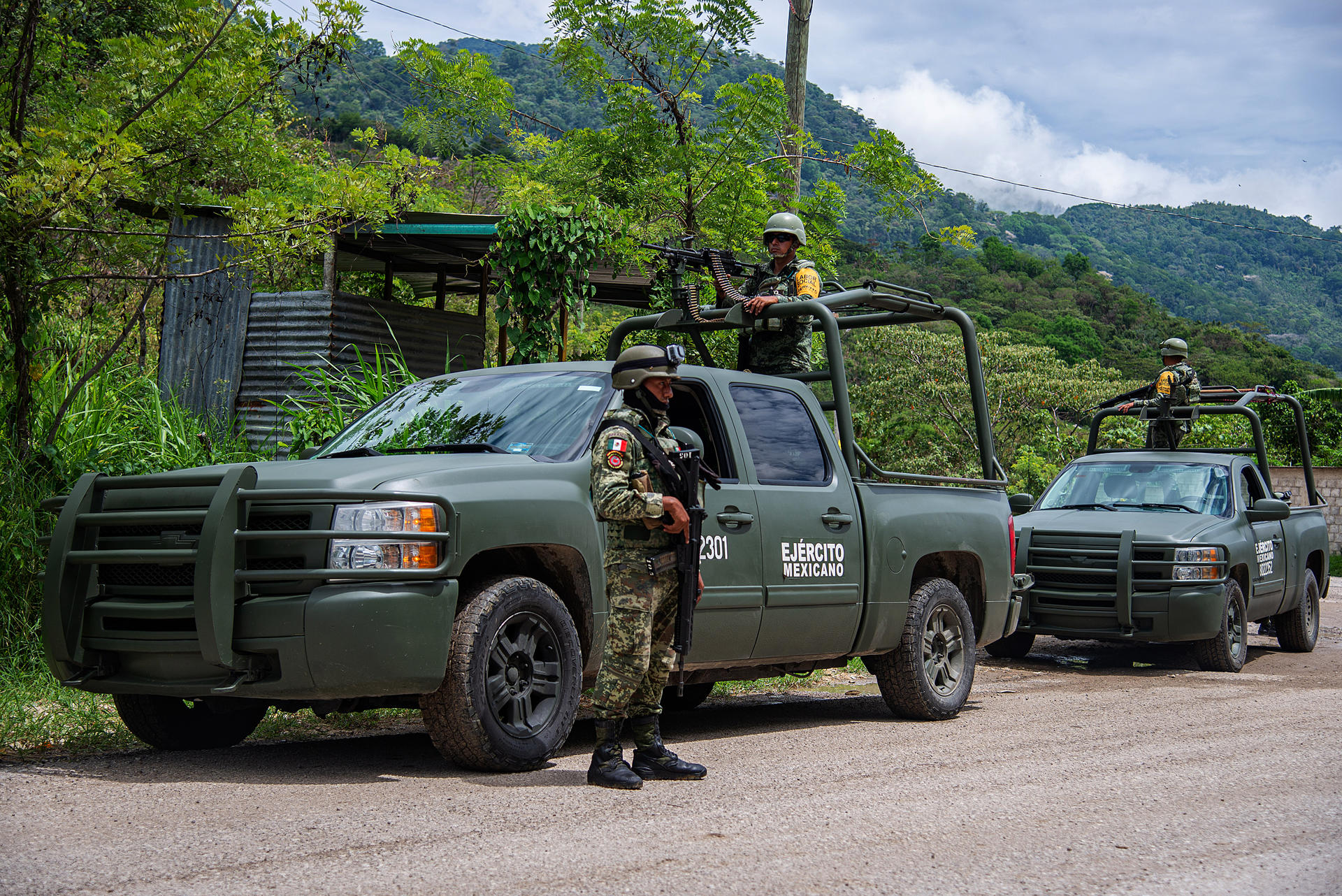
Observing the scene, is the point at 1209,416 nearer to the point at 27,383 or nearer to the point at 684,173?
the point at 684,173

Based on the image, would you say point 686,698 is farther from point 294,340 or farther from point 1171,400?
point 294,340

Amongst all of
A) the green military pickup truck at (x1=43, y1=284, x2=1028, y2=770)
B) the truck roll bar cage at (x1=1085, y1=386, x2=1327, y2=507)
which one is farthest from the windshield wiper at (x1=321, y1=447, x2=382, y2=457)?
the truck roll bar cage at (x1=1085, y1=386, x2=1327, y2=507)

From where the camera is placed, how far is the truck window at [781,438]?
693 centimetres

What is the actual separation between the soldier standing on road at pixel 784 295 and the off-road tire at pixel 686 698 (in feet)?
7.02

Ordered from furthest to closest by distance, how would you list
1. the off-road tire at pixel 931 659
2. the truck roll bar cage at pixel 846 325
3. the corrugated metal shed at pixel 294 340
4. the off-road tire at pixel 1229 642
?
the corrugated metal shed at pixel 294 340 → the off-road tire at pixel 1229 642 → the off-road tire at pixel 931 659 → the truck roll bar cage at pixel 846 325

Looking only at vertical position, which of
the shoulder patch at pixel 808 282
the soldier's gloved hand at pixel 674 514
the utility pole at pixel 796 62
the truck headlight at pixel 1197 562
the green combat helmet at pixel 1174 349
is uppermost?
the utility pole at pixel 796 62

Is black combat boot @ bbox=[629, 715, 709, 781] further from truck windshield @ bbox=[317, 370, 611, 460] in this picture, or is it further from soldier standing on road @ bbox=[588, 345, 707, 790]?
truck windshield @ bbox=[317, 370, 611, 460]

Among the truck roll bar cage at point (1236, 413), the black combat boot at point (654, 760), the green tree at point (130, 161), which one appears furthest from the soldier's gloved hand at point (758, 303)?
the truck roll bar cage at point (1236, 413)

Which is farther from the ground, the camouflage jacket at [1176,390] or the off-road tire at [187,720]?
the camouflage jacket at [1176,390]

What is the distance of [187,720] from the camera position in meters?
6.08

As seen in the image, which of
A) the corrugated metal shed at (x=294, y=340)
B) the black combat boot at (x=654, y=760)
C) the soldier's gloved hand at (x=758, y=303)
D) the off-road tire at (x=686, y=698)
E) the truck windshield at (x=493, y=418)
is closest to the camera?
the black combat boot at (x=654, y=760)

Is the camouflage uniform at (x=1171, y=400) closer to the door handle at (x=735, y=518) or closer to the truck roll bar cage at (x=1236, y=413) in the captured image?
the truck roll bar cage at (x=1236, y=413)

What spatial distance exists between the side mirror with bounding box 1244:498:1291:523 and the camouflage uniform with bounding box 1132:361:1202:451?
5.54ft

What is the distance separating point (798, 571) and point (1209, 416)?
777 inches
